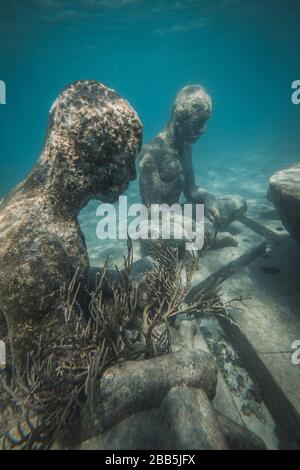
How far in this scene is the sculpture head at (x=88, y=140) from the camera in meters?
3.06

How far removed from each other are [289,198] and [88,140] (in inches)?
139

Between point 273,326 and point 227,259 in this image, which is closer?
point 273,326

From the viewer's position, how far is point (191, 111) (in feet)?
24.6

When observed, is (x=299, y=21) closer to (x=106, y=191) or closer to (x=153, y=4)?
(x=153, y=4)

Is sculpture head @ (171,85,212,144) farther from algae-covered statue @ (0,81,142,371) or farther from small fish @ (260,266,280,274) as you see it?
algae-covered statue @ (0,81,142,371)

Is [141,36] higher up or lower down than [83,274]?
higher up

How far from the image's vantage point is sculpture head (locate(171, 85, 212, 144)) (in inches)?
294

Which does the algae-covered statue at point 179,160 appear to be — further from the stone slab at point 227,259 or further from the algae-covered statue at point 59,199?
the algae-covered statue at point 59,199

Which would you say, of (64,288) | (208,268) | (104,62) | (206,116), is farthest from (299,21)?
(64,288)

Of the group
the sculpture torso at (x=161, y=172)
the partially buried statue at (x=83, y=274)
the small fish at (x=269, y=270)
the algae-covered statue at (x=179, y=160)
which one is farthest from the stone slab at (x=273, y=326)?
the sculpture torso at (x=161, y=172)

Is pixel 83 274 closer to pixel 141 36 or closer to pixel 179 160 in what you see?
pixel 179 160

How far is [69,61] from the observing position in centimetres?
4109

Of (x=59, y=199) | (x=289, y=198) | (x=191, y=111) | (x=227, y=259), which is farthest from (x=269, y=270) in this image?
(x=191, y=111)

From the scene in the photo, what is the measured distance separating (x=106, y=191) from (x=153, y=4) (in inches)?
1135
